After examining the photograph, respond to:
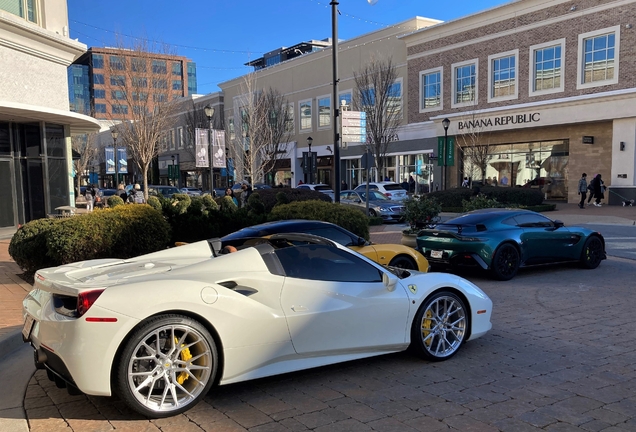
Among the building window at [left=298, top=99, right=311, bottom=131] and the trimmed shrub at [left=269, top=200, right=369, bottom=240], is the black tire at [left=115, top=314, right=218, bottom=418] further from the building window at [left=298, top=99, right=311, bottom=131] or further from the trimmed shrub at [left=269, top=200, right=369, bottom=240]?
the building window at [left=298, top=99, right=311, bottom=131]

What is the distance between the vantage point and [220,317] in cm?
392

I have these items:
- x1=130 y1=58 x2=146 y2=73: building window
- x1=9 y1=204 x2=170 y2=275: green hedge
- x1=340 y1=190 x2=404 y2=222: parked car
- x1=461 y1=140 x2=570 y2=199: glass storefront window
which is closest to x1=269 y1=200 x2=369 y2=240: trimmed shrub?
x1=9 y1=204 x2=170 y2=275: green hedge

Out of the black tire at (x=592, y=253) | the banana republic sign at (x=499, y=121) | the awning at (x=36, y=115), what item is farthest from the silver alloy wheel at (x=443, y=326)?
the banana republic sign at (x=499, y=121)

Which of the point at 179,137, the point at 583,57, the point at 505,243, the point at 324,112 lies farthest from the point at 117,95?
the point at 179,137

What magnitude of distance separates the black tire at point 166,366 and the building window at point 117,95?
21267mm

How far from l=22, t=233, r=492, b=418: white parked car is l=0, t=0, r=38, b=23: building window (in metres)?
13.7

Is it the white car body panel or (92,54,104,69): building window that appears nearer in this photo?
the white car body panel

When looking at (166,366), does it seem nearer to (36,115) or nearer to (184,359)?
(184,359)

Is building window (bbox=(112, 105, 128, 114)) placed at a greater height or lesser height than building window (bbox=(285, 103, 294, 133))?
lesser

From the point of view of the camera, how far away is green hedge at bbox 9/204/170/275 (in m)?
8.76

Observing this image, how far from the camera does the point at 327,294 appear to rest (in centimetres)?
A: 448

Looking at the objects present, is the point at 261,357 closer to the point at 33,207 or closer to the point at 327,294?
the point at 327,294

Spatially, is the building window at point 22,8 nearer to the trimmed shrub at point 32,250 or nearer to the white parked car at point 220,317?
the trimmed shrub at point 32,250

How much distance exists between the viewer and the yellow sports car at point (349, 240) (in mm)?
8219
